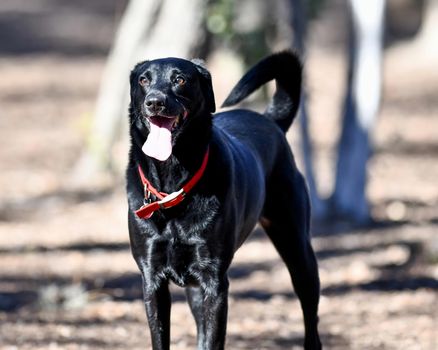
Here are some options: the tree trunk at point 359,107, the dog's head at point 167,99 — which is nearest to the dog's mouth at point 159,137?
the dog's head at point 167,99

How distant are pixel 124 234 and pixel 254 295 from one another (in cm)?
278

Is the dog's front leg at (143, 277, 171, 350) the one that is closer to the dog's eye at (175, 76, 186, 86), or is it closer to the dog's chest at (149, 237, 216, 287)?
the dog's chest at (149, 237, 216, 287)

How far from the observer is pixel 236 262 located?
9727mm

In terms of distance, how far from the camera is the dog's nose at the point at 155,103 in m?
4.77

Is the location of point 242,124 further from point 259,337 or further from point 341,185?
point 341,185

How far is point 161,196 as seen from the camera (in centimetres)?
506

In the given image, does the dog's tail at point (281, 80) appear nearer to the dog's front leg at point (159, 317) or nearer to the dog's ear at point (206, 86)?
the dog's ear at point (206, 86)

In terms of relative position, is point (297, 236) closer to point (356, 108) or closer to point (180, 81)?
point (180, 81)

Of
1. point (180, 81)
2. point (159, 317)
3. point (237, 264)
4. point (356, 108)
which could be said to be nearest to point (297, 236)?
point (159, 317)

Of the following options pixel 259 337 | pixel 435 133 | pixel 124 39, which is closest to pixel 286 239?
pixel 259 337

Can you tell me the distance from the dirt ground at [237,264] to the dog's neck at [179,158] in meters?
1.75

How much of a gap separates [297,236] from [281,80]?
1.04 meters

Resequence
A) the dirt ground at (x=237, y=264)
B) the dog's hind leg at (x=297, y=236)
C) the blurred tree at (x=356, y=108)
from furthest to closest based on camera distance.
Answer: the blurred tree at (x=356, y=108)
the dirt ground at (x=237, y=264)
the dog's hind leg at (x=297, y=236)

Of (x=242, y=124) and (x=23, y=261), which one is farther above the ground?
(x=242, y=124)
